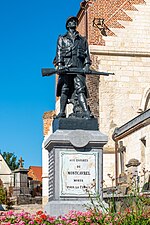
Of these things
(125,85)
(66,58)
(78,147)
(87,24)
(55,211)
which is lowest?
(55,211)

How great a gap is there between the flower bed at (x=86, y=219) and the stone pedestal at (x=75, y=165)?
1548 millimetres

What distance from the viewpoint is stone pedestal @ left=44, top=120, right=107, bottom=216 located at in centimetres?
1025

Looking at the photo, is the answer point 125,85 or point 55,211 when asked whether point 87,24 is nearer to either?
point 125,85

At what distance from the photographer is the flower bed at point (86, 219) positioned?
24.5ft

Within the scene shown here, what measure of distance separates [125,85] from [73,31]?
636 inches

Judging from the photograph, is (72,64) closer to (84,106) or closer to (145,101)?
(84,106)

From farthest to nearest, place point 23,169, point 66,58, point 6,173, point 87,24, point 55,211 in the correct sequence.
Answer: point 6,173 < point 23,169 < point 87,24 < point 66,58 < point 55,211

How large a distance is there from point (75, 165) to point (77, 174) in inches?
6.4

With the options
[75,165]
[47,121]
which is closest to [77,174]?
[75,165]

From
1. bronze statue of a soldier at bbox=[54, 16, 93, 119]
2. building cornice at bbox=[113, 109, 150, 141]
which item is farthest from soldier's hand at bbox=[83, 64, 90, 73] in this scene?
building cornice at bbox=[113, 109, 150, 141]

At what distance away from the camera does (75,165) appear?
407 inches

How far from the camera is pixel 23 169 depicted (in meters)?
35.8

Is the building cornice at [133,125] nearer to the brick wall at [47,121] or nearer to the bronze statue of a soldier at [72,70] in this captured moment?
the brick wall at [47,121]

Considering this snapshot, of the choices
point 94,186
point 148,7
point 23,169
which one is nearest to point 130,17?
point 148,7
